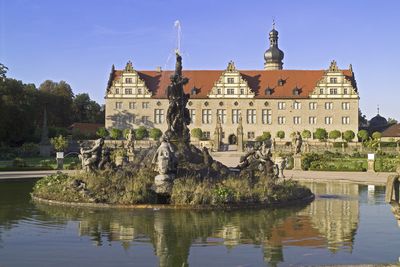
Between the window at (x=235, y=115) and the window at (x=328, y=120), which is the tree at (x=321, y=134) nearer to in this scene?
the window at (x=328, y=120)

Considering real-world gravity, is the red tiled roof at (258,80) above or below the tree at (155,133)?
above

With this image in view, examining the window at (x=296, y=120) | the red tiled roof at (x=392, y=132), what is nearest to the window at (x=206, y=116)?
the window at (x=296, y=120)

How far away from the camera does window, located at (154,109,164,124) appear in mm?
68494

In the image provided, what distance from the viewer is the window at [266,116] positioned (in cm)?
6731

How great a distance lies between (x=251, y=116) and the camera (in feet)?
222

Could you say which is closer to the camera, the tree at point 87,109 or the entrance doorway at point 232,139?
the entrance doorway at point 232,139

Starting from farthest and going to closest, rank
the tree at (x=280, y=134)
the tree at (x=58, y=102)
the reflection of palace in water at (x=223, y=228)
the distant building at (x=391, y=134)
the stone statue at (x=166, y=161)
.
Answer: the tree at (x=58, y=102), the tree at (x=280, y=134), the distant building at (x=391, y=134), the stone statue at (x=166, y=161), the reflection of palace in water at (x=223, y=228)

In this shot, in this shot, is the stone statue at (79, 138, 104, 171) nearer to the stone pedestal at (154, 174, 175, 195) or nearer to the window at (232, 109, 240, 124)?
the stone pedestal at (154, 174, 175, 195)

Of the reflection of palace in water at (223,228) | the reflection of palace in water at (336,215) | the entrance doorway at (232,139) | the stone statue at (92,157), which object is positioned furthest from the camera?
the entrance doorway at (232,139)

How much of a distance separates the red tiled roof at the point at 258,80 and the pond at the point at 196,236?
5435 centimetres

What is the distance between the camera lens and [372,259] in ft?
25.9

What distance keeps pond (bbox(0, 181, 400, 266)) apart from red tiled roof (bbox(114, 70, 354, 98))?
54.4 meters

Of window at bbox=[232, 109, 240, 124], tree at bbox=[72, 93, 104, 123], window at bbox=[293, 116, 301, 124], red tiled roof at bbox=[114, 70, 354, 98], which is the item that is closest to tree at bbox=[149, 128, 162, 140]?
red tiled roof at bbox=[114, 70, 354, 98]

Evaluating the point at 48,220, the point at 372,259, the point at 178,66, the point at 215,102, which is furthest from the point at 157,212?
the point at 215,102
